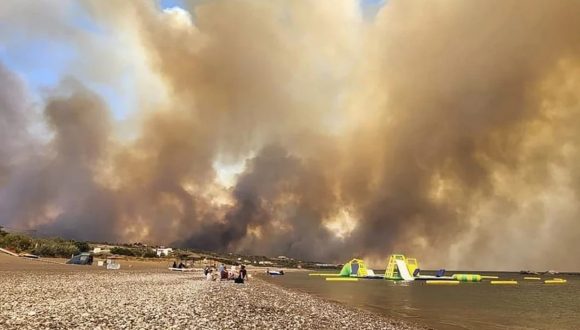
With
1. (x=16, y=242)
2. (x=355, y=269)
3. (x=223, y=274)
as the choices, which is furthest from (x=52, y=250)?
(x=355, y=269)

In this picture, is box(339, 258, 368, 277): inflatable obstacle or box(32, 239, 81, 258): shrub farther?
box(339, 258, 368, 277): inflatable obstacle

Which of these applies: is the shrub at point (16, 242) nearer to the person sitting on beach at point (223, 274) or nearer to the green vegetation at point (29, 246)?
the green vegetation at point (29, 246)

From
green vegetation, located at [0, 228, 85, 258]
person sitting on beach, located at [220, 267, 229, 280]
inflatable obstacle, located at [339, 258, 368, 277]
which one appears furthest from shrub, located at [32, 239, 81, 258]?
inflatable obstacle, located at [339, 258, 368, 277]

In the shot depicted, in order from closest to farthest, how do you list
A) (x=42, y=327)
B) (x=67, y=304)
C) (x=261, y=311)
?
(x=42, y=327)
(x=67, y=304)
(x=261, y=311)

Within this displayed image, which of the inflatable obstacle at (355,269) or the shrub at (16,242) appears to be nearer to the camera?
the shrub at (16,242)

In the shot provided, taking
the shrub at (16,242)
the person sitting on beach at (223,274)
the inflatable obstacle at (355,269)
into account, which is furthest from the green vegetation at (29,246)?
the inflatable obstacle at (355,269)

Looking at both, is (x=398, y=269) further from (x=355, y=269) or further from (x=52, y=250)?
(x=52, y=250)

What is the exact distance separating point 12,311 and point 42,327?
5.88 meters

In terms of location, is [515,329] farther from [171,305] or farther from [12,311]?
[12,311]

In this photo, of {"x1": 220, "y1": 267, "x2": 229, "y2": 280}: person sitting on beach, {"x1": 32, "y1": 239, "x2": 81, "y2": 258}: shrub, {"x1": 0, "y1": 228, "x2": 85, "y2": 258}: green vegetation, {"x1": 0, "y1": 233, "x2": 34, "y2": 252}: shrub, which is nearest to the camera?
{"x1": 220, "y1": 267, "x2": 229, "y2": 280}: person sitting on beach

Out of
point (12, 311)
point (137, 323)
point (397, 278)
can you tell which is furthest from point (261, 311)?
point (397, 278)

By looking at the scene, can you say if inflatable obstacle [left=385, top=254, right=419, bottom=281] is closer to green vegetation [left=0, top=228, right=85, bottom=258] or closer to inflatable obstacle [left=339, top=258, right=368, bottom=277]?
inflatable obstacle [left=339, top=258, right=368, bottom=277]

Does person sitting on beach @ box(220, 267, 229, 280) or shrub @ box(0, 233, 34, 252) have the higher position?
shrub @ box(0, 233, 34, 252)

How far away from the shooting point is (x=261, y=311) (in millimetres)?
32844
